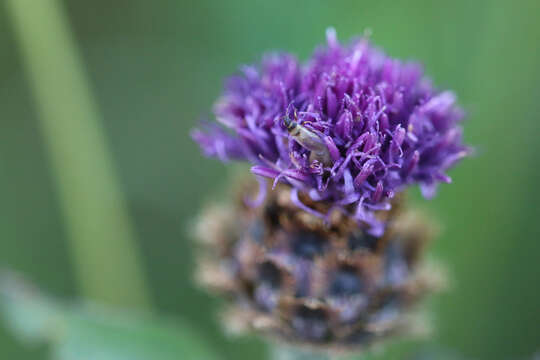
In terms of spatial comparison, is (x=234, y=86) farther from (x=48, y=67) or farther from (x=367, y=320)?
(x=48, y=67)

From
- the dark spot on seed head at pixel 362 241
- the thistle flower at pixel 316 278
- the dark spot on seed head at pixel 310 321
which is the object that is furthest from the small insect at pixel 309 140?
the dark spot on seed head at pixel 310 321

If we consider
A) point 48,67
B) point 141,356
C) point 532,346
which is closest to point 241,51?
point 48,67

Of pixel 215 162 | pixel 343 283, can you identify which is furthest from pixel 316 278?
pixel 215 162

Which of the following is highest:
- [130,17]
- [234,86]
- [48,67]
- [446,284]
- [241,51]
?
[130,17]

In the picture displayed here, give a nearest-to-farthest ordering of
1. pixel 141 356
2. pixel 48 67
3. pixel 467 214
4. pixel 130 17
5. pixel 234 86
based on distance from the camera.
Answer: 1. pixel 234 86
2. pixel 141 356
3. pixel 48 67
4. pixel 467 214
5. pixel 130 17

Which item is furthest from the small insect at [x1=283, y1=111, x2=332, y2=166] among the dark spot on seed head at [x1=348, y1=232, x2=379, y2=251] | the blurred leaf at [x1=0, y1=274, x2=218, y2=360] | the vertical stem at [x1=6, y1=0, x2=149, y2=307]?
the vertical stem at [x1=6, y1=0, x2=149, y2=307]

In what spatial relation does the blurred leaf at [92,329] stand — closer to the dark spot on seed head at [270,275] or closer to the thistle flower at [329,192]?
the thistle flower at [329,192]

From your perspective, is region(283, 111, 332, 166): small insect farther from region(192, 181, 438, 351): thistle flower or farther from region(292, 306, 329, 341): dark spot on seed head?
region(292, 306, 329, 341): dark spot on seed head

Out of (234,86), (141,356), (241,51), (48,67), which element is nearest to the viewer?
(234,86)
